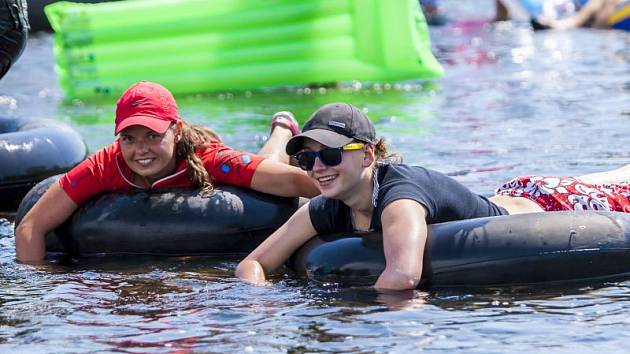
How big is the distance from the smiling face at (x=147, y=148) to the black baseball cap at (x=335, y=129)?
3.57 ft

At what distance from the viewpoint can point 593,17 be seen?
21.4m

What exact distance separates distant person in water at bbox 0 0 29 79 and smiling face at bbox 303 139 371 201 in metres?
3.26

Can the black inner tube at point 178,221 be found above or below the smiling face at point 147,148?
below

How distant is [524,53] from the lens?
18484 millimetres

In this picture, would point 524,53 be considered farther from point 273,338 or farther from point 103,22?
point 273,338

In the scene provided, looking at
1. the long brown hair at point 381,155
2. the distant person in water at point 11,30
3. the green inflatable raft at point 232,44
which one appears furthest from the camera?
the green inflatable raft at point 232,44

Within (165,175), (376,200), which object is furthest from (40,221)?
(376,200)

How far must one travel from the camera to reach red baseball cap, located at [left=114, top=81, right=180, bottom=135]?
660 centimetres

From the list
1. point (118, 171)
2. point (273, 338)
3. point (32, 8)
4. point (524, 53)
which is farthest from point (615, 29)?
point (273, 338)

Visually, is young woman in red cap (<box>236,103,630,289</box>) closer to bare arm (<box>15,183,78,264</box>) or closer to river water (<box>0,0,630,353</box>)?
river water (<box>0,0,630,353</box>)

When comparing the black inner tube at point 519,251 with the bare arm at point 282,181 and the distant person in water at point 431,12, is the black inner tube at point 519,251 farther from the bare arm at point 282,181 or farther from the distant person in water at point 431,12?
the distant person in water at point 431,12

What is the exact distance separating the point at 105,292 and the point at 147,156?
0.79m

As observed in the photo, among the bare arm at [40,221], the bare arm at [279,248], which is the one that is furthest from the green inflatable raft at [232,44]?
the bare arm at [279,248]

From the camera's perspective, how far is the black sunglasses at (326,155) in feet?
19.1
